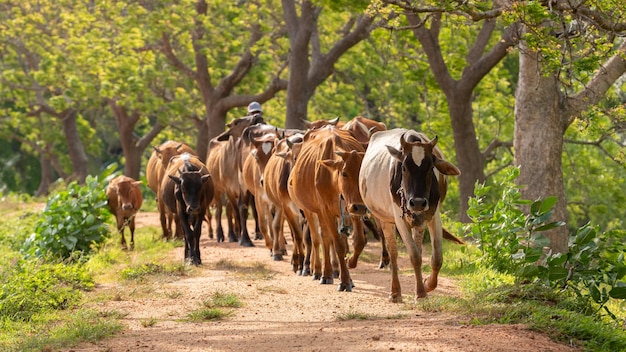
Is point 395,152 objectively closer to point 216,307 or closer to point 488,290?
point 488,290

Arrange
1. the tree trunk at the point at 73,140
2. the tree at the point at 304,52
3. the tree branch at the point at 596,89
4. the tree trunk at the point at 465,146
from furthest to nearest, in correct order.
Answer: the tree trunk at the point at 73,140 → the tree at the point at 304,52 → the tree trunk at the point at 465,146 → the tree branch at the point at 596,89

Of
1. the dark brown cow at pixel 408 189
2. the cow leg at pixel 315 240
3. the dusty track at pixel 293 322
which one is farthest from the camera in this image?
the cow leg at pixel 315 240

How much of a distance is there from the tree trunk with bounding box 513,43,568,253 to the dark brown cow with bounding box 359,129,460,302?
3.85m

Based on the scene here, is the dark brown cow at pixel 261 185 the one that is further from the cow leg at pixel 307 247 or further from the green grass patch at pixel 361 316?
the green grass patch at pixel 361 316

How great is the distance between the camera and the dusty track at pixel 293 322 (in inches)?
324

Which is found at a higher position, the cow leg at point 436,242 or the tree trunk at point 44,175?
the cow leg at point 436,242

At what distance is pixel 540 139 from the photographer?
14.8 metres

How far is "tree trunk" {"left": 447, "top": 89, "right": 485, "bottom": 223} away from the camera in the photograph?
65.0 ft

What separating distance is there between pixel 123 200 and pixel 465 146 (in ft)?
21.7

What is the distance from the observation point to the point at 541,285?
10469 mm

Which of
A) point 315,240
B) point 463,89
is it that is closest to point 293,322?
point 315,240

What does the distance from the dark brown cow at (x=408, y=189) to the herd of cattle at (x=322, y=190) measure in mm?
10

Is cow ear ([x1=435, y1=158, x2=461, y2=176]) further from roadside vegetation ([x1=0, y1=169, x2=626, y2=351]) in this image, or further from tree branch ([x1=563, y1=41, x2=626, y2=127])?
tree branch ([x1=563, y1=41, x2=626, y2=127])

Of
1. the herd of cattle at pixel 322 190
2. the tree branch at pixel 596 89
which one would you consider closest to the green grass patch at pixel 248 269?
the herd of cattle at pixel 322 190
